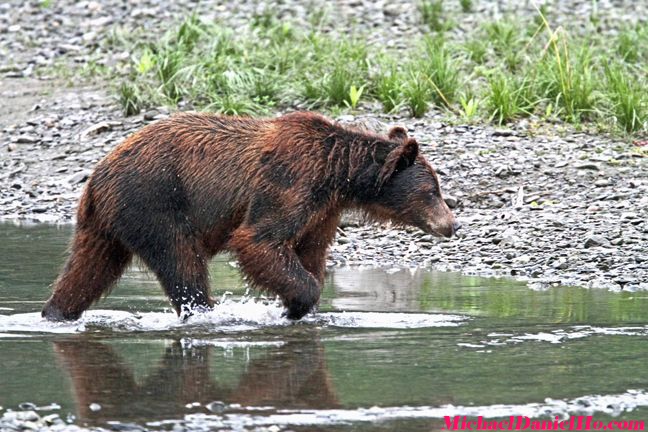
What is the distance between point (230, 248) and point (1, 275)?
284cm

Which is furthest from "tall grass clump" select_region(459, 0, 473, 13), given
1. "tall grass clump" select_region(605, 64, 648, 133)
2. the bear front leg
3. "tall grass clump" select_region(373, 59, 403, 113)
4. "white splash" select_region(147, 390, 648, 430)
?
"white splash" select_region(147, 390, 648, 430)

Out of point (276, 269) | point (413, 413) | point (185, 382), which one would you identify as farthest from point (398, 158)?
point (413, 413)

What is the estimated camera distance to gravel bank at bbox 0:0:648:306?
10742 millimetres

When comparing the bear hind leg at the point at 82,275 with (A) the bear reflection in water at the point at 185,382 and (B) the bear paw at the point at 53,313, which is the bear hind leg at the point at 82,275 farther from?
(A) the bear reflection in water at the point at 185,382

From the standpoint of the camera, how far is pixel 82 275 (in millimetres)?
8383

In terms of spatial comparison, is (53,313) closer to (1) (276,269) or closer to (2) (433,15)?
(1) (276,269)

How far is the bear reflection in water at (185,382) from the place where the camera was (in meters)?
5.83

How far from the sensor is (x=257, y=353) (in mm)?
7188

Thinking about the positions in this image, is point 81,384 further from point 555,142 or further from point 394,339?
point 555,142

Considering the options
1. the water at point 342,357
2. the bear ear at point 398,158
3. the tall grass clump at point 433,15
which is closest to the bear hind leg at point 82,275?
the water at point 342,357

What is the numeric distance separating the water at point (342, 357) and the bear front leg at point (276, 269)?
202 millimetres

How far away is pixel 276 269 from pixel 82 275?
4.19ft

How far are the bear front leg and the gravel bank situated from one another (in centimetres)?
135

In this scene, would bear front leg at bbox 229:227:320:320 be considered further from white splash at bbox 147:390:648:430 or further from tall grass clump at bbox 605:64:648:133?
tall grass clump at bbox 605:64:648:133
